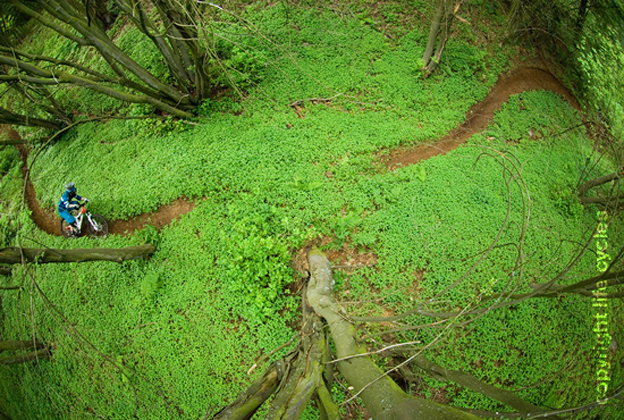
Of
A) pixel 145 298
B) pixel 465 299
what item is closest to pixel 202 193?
pixel 145 298

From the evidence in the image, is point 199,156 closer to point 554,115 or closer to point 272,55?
point 272,55

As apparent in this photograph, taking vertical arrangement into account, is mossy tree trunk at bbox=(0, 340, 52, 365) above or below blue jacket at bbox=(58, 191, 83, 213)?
below

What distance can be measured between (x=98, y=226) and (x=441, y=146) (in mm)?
9284

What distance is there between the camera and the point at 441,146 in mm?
8891

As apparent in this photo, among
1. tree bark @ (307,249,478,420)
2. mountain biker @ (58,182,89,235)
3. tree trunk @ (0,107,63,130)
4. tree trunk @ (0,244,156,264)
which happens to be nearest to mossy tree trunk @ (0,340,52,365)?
tree trunk @ (0,244,156,264)

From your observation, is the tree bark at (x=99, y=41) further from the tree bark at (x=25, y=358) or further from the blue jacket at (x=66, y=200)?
the tree bark at (x=25, y=358)

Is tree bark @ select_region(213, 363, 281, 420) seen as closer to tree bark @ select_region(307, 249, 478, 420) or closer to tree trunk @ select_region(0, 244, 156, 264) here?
tree bark @ select_region(307, 249, 478, 420)

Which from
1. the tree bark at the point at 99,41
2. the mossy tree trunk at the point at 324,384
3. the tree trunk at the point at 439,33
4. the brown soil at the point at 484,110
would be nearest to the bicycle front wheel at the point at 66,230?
the tree bark at the point at 99,41

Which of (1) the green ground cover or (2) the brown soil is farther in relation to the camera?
(2) the brown soil

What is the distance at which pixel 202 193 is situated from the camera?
795 centimetres

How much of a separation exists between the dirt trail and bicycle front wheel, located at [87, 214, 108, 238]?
0.17 meters

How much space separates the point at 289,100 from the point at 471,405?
334 inches

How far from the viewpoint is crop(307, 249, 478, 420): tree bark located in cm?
259

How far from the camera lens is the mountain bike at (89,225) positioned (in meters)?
7.96
